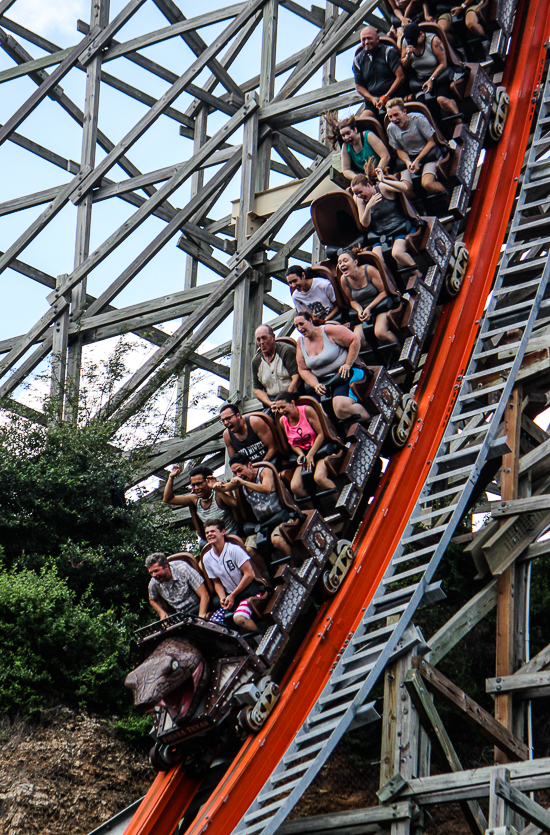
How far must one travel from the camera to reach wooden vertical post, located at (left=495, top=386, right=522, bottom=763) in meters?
7.49

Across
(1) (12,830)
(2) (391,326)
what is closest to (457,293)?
(2) (391,326)

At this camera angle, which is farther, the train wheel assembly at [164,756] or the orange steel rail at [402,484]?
the train wheel assembly at [164,756]

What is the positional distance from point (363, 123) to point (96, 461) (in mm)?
3901

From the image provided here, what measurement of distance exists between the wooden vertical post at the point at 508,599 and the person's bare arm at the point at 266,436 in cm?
170

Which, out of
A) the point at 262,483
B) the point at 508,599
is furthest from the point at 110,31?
the point at 508,599

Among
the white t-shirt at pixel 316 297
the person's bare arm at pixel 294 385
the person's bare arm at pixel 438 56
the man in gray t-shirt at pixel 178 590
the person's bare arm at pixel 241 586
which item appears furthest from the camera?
the person's bare arm at pixel 438 56

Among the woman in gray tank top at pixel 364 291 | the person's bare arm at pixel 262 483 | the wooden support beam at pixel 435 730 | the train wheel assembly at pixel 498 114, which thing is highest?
the train wheel assembly at pixel 498 114

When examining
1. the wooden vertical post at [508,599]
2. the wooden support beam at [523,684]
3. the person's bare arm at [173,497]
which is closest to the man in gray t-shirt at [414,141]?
the wooden vertical post at [508,599]

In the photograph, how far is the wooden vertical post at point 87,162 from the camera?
40.3ft

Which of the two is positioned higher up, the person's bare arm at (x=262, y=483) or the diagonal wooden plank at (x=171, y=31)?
the diagonal wooden plank at (x=171, y=31)

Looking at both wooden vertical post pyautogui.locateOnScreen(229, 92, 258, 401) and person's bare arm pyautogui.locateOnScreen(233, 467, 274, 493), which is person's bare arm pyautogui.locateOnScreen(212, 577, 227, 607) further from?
wooden vertical post pyautogui.locateOnScreen(229, 92, 258, 401)

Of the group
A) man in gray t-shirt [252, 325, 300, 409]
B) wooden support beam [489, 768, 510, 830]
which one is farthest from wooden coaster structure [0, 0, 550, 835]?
man in gray t-shirt [252, 325, 300, 409]

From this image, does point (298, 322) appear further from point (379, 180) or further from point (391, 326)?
point (379, 180)

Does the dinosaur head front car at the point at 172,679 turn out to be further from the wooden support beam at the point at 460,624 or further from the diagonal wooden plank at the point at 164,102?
the diagonal wooden plank at the point at 164,102
